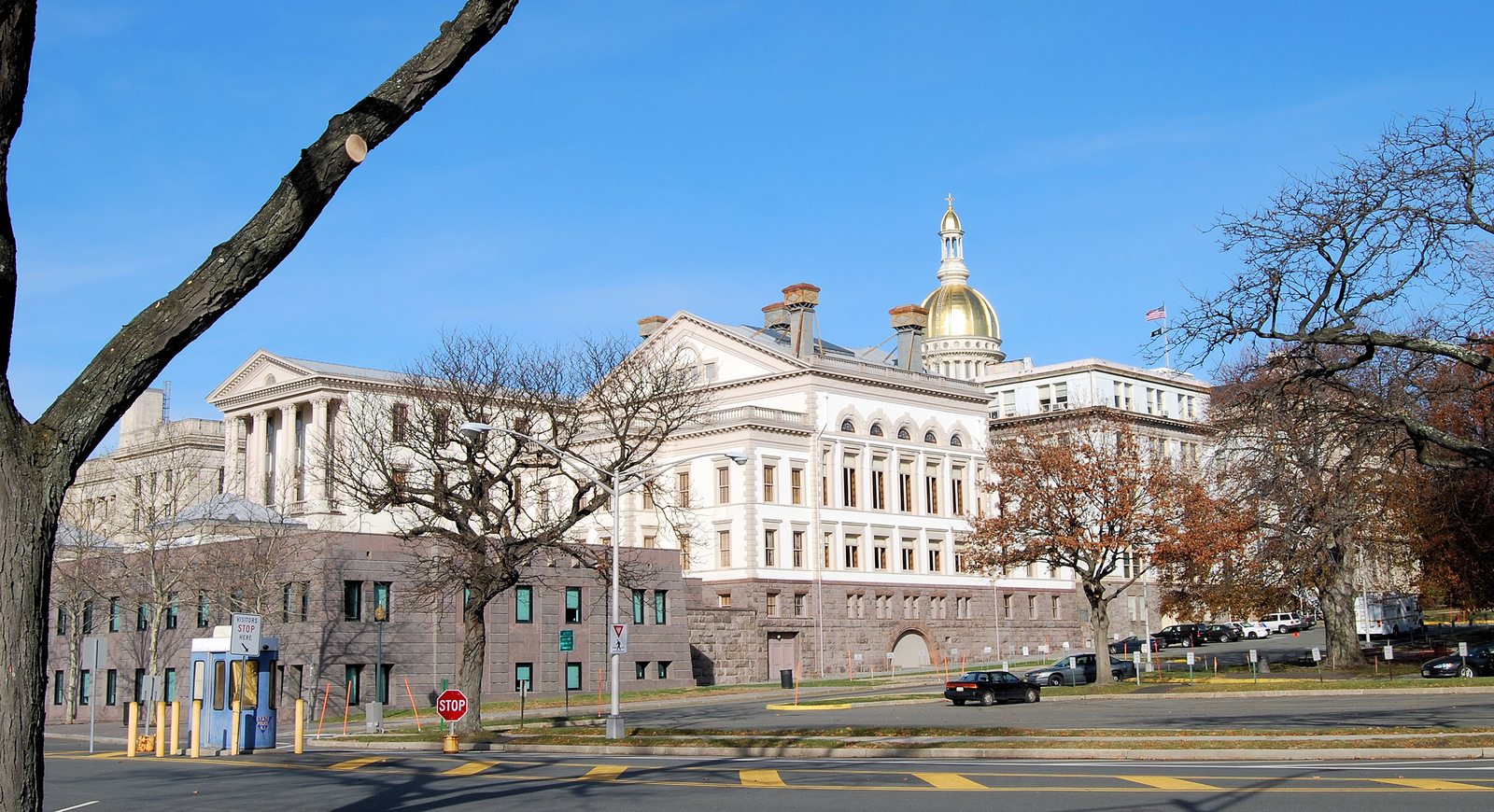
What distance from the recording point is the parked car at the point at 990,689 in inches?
1810

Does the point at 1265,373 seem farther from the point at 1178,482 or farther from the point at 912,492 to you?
the point at 912,492

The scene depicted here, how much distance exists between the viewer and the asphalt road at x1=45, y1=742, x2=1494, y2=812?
16703mm

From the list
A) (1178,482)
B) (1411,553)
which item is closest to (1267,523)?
(1178,482)

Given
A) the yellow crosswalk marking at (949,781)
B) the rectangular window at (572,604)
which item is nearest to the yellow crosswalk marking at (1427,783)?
the yellow crosswalk marking at (949,781)

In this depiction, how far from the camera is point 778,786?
19859 mm

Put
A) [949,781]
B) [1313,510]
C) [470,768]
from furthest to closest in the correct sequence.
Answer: [1313,510]
[470,768]
[949,781]

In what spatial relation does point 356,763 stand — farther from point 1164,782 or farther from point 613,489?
point 1164,782

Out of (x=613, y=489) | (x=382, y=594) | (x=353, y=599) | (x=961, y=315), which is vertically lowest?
(x=353, y=599)

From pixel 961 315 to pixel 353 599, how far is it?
102 m

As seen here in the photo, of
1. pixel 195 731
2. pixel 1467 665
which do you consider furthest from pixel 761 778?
pixel 1467 665

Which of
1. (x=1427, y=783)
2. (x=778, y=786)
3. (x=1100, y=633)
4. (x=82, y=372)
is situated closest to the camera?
(x=82, y=372)

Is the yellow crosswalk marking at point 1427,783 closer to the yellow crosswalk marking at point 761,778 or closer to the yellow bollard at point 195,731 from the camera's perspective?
the yellow crosswalk marking at point 761,778

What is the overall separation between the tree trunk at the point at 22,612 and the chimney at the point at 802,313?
77.1 m

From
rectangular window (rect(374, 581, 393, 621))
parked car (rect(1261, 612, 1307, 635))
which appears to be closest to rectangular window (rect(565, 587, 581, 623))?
rectangular window (rect(374, 581, 393, 621))
